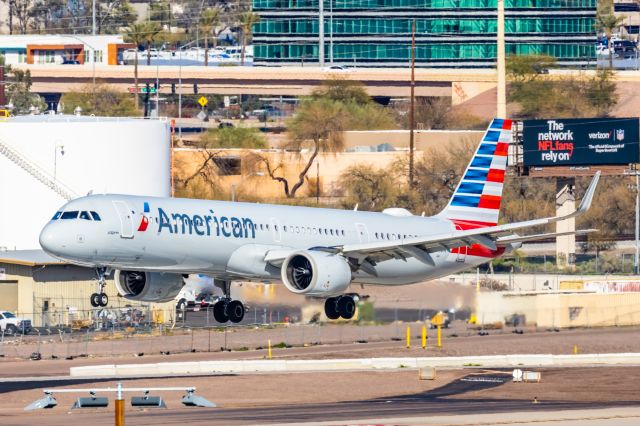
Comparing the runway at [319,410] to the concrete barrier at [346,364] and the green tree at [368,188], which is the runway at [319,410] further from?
the green tree at [368,188]

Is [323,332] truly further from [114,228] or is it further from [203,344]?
[114,228]

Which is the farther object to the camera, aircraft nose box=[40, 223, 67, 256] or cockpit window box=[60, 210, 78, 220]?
cockpit window box=[60, 210, 78, 220]

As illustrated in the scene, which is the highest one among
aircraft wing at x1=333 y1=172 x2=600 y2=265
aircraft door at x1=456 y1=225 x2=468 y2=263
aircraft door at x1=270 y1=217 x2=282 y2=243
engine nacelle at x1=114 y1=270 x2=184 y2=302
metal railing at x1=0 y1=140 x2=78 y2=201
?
metal railing at x1=0 y1=140 x2=78 y2=201

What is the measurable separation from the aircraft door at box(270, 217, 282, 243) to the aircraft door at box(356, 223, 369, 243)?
17.4 ft

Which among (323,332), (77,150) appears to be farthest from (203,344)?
(77,150)

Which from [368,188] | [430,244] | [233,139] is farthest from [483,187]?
[233,139]

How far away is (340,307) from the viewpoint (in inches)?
3046

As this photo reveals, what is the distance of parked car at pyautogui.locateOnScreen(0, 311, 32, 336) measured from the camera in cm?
11275

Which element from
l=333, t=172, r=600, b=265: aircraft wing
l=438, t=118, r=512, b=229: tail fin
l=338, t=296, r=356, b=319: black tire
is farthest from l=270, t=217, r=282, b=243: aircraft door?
l=438, t=118, r=512, b=229: tail fin

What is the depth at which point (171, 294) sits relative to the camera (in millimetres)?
74500

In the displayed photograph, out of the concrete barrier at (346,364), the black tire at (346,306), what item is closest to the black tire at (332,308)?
the black tire at (346,306)

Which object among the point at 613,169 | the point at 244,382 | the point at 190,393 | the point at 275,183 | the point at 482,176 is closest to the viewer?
the point at 190,393

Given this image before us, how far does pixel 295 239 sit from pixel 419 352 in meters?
35.3

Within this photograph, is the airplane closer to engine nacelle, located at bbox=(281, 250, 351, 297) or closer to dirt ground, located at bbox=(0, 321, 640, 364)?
engine nacelle, located at bbox=(281, 250, 351, 297)
